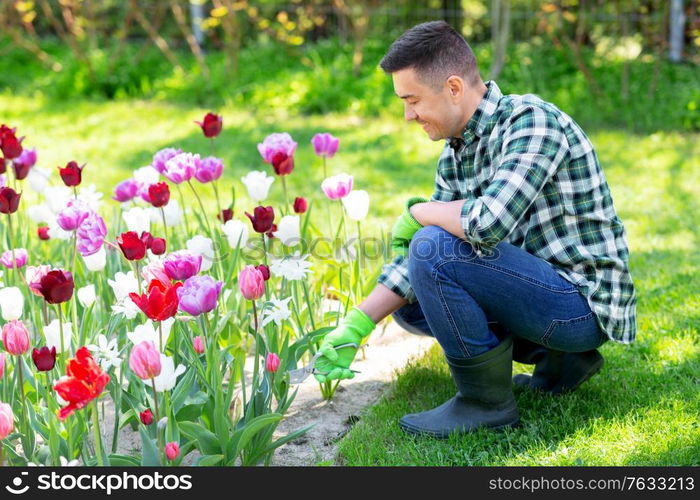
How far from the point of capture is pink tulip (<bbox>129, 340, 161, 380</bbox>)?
69.6 inches

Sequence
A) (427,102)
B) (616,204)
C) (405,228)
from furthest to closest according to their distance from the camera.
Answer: (616,204), (405,228), (427,102)

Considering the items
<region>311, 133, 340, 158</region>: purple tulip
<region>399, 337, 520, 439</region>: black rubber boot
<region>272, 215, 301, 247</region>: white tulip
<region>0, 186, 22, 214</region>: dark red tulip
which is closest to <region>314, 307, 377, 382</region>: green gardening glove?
<region>399, 337, 520, 439</region>: black rubber boot

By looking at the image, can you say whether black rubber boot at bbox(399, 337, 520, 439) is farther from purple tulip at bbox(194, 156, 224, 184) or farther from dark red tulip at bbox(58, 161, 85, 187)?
dark red tulip at bbox(58, 161, 85, 187)

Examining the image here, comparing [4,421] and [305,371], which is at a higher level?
[4,421]

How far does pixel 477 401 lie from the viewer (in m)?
2.41

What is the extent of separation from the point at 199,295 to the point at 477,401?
83 centimetres

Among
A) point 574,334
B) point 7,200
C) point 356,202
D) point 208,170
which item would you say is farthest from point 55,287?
point 574,334

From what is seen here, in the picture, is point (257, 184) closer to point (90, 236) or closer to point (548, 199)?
point (90, 236)

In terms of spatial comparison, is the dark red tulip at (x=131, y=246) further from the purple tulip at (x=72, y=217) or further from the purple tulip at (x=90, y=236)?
the purple tulip at (x=72, y=217)

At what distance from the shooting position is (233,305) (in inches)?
111

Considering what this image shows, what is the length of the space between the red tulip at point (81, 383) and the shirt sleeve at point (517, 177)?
0.96 metres

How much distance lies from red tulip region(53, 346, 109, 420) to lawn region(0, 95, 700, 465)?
78 cm

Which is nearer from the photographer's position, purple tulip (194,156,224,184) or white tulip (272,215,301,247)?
white tulip (272,215,301,247)

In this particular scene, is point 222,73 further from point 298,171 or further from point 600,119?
point 600,119
